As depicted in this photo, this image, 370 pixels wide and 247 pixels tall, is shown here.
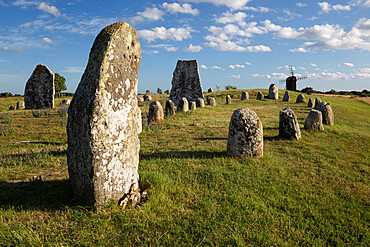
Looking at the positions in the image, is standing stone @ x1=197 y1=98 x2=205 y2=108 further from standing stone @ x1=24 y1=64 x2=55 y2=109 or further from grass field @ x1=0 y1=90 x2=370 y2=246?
grass field @ x1=0 y1=90 x2=370 y2=246

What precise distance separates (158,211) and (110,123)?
1.92 m

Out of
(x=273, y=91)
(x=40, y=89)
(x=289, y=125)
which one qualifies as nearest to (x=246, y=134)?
(x=289, y=125)

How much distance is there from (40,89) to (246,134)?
20.4 metres

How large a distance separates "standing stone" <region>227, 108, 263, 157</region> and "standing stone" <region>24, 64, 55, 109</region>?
64.1 feet

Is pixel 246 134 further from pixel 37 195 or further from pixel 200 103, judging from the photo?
pixel 200 103

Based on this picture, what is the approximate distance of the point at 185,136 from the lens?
10.8 m

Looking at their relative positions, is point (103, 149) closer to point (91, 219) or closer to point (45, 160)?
point (91, 219)

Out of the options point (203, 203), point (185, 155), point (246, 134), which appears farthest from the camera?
point (185, 155)

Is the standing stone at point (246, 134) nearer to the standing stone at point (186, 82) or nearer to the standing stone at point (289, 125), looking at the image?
the standing stone at point (289, 125)

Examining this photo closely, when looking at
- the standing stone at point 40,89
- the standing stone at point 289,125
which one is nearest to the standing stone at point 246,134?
the standing stone at point 289,125

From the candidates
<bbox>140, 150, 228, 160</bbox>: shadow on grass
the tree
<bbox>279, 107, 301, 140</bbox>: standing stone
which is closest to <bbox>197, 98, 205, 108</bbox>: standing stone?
<bbox>279, 107, 301, 140</bbox>: standing stone

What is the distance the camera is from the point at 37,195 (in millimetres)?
4570

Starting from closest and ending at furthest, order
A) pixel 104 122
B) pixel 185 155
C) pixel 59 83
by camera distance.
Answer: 1. pixel 104 122
2. pixel 185 155
3. pixel 59 83

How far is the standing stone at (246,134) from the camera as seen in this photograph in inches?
284
